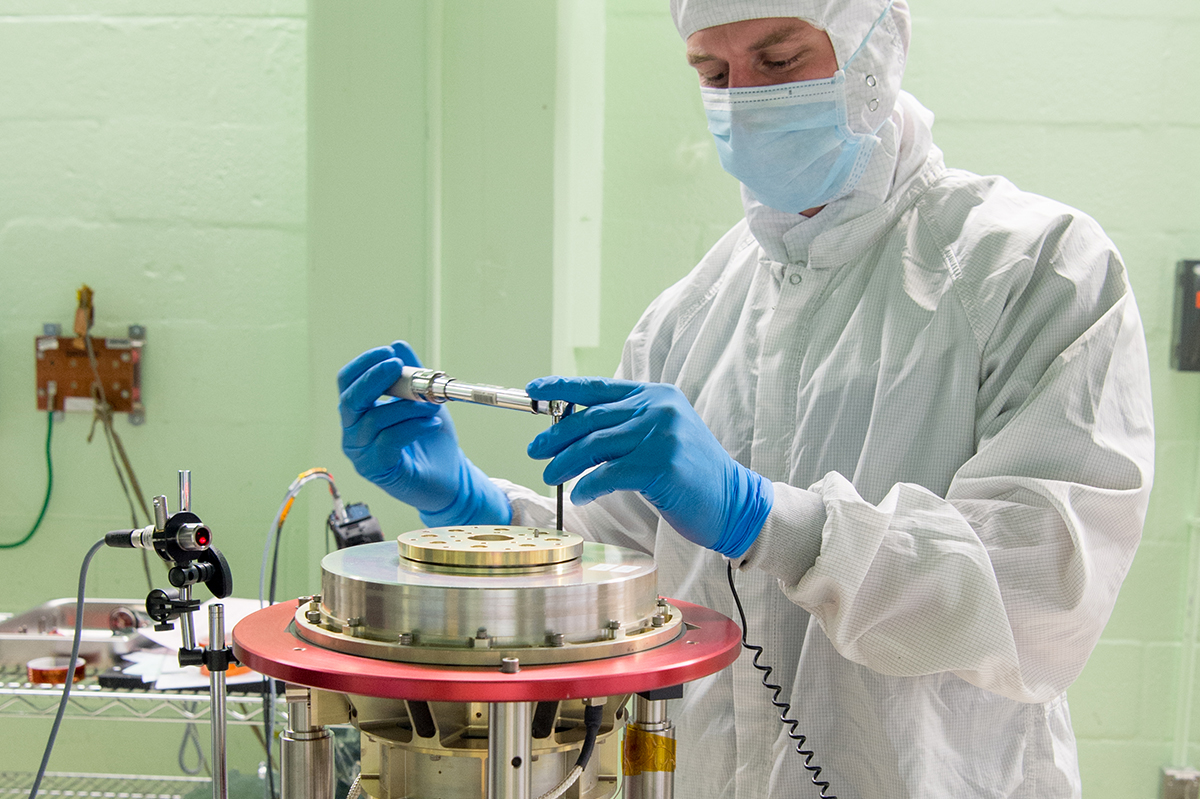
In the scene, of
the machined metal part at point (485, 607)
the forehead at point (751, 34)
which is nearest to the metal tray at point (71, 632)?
the machined metal part at point (485, 607)

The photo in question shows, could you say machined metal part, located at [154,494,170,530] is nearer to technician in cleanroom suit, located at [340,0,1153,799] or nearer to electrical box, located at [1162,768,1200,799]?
technician in cleanroom suit, located at [340,0,1153,799]

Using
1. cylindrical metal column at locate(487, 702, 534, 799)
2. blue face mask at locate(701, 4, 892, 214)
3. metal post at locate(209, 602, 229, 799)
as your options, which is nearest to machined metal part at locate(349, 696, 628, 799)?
cylindrical metal column at locate(487, 702, 534, 799)

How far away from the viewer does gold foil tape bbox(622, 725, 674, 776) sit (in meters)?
0.67

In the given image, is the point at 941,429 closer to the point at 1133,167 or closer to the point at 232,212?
the point at 1133,167

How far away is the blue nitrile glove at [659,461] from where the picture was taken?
818 mm

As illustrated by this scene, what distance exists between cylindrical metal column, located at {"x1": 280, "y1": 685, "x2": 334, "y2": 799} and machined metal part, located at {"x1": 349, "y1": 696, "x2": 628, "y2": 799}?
28 millimetres

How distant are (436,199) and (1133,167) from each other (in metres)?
1.20

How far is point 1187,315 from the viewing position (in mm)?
1772

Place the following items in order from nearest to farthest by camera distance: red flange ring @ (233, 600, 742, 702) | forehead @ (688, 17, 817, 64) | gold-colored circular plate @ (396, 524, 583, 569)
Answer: red flange ring @ (233, 600, 742, 702)
gold-colored circular plate @ (396, 524, 583, 569)
forehead @ (688, 17, 817, 64)

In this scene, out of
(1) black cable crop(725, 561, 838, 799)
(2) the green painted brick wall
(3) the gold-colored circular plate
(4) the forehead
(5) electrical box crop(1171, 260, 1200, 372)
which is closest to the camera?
(3) the gold-colored circular plate

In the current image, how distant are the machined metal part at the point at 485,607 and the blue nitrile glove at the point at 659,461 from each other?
9 centimetres

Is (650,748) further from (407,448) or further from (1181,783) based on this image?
(1181,783)

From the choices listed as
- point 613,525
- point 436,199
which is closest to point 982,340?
Answer: point 613,525

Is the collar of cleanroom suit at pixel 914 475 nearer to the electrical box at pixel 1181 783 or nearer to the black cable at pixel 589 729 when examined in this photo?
the black cable at pixel 589 729
